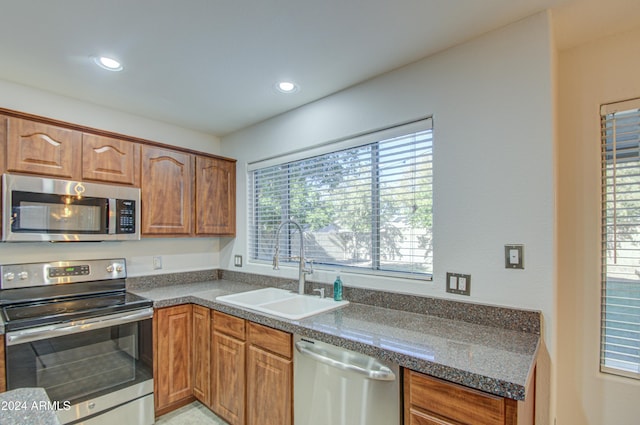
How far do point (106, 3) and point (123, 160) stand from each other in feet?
4.05

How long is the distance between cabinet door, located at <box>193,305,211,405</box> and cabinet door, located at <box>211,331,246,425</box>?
0.08m

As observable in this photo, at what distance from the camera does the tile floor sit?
2183 mm

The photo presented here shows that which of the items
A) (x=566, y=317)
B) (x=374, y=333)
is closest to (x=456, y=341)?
(x=374, y=333)

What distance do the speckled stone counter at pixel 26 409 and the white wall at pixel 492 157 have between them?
161 centimetres

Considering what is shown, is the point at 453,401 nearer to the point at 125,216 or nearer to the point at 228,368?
the point at 228,368

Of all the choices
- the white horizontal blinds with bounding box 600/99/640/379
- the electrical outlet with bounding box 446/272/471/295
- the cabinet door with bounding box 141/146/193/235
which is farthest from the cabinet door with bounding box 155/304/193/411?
the white horizontal blinds with bounding box 600/99/640/379

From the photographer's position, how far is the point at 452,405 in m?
1.11

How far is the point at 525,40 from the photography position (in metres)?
1.50

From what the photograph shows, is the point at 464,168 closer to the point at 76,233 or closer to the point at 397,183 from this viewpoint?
the point at 397,183

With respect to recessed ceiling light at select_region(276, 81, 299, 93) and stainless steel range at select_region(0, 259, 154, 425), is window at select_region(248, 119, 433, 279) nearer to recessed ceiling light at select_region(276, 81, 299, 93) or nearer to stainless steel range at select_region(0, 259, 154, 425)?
recessed ceiling light at select_region(276, 81, 299, 93)

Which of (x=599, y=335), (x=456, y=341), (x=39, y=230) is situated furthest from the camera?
(x=39, y=230)

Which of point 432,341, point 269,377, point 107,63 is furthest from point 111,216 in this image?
point 432,341

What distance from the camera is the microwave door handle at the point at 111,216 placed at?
223 cm

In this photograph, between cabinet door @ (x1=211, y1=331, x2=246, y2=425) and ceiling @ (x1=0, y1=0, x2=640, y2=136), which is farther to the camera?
cabinet door @ (x1=211, y1=331, x2=246, y2=425)
